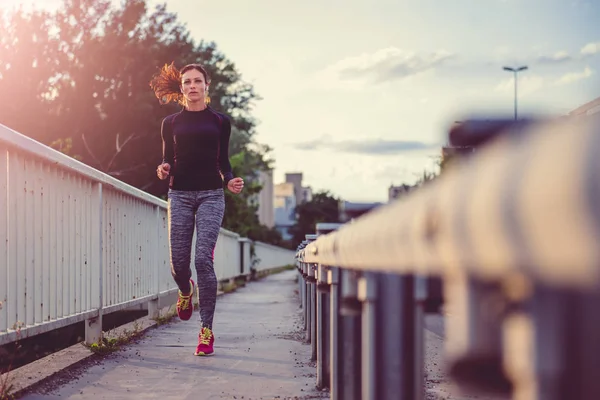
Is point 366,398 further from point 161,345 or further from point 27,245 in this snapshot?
point 161,345

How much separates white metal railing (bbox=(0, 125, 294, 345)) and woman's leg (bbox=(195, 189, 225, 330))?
2.79 feet

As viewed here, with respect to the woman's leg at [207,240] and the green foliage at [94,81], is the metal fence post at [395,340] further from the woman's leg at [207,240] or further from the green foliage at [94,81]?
the green foliage at [94,81]

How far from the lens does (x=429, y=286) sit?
1634 mm

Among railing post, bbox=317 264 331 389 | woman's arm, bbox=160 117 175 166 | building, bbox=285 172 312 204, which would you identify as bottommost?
railing post, bbox=317 264 331 389

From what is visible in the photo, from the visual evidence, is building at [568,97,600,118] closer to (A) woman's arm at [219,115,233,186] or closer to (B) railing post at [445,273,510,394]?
(B) railing post at [445,273,510,394]

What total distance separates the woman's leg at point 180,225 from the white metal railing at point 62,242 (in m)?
0.63

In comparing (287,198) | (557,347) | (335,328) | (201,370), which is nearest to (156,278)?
(201,370)

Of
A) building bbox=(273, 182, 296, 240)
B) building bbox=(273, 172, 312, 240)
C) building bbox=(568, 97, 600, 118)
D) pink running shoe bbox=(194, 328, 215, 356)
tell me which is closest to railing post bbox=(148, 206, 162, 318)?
pink running shoe bbox=(194, 328, 215, 356)

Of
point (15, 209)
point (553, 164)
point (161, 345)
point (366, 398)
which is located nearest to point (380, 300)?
point (366, 398)

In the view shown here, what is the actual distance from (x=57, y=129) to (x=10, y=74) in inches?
87.3

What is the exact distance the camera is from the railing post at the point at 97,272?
6.51 metres

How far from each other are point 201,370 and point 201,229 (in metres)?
1.24

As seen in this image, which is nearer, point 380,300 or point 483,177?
point 483,177

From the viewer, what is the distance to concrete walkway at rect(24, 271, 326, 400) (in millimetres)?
4660
